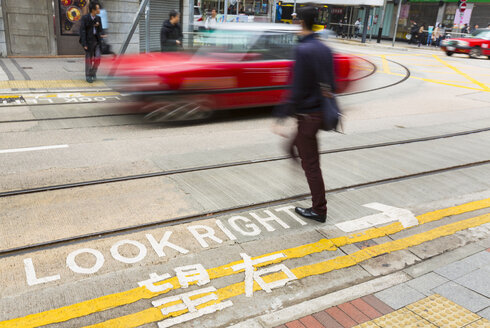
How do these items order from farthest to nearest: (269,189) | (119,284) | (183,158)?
1. (183,158)
2. (269,189)
3. (119,284)

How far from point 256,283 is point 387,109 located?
766cm

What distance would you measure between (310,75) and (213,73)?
12.7 feet

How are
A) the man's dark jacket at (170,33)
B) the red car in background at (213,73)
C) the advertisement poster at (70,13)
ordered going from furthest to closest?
1. the advertisement poster at (70,13)
2. the man's dark jacket at (170,33)
3. the red car in background at (213,73)

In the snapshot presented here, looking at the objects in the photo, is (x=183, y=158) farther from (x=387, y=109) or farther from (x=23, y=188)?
(x=387, y=109)

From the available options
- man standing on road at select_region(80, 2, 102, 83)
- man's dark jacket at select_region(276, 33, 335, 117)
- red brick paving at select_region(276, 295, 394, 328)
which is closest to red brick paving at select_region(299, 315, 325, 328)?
red brick paving at select_region(276, 295, 394, 328)

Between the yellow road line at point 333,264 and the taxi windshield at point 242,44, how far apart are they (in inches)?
186

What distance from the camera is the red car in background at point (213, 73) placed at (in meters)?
7.23

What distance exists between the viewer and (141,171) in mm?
5453

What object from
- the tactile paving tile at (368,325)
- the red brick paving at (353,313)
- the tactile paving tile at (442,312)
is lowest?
the red brick paving at (353,313)

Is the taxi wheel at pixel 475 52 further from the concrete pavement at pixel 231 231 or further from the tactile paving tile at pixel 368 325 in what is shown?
the tactile paving tile at pixel 368 325

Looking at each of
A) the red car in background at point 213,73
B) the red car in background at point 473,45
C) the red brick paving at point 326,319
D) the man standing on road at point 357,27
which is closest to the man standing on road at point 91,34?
the red car in background at point 213,73

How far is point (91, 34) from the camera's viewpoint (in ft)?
36.4

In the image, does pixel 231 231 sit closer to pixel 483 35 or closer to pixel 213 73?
pixel 213 73

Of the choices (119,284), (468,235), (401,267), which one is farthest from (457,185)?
(119,284)
